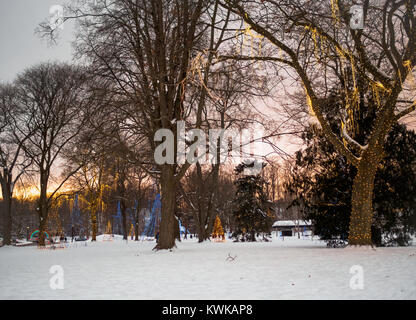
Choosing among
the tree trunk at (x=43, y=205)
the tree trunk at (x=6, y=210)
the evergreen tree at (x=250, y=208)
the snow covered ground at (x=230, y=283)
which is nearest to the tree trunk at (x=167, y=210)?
the snow covered ground at (x=230, y=283)

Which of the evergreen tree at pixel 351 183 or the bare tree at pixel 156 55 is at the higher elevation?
the bare tree at pixel 156 55

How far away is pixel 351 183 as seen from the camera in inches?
657

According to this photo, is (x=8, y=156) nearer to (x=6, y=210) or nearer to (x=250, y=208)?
(x=6, y=210)

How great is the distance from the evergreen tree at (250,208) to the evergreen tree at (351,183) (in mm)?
13123

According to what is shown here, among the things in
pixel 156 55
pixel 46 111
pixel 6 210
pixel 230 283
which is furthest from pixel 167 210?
pixel 6 210

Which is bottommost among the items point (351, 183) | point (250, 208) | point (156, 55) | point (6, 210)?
point (250, 208)

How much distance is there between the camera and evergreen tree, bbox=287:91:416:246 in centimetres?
1597

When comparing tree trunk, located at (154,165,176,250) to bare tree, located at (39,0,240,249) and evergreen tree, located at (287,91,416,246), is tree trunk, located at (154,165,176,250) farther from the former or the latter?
evergreen tree, located at (287,91,416,246)

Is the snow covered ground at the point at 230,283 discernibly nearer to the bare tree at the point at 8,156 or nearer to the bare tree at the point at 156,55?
the bare tree at the point at 156,55

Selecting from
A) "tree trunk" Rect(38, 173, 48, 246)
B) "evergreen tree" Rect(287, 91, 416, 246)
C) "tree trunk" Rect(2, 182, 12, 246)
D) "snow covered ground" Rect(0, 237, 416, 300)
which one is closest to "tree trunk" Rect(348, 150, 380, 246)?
"evergreen tree" Rect(287, 91, 416, 246)

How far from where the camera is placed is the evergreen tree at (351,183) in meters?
16.0

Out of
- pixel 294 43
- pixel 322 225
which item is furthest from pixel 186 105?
pixel 322 225

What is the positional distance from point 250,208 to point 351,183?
49.7 feet
